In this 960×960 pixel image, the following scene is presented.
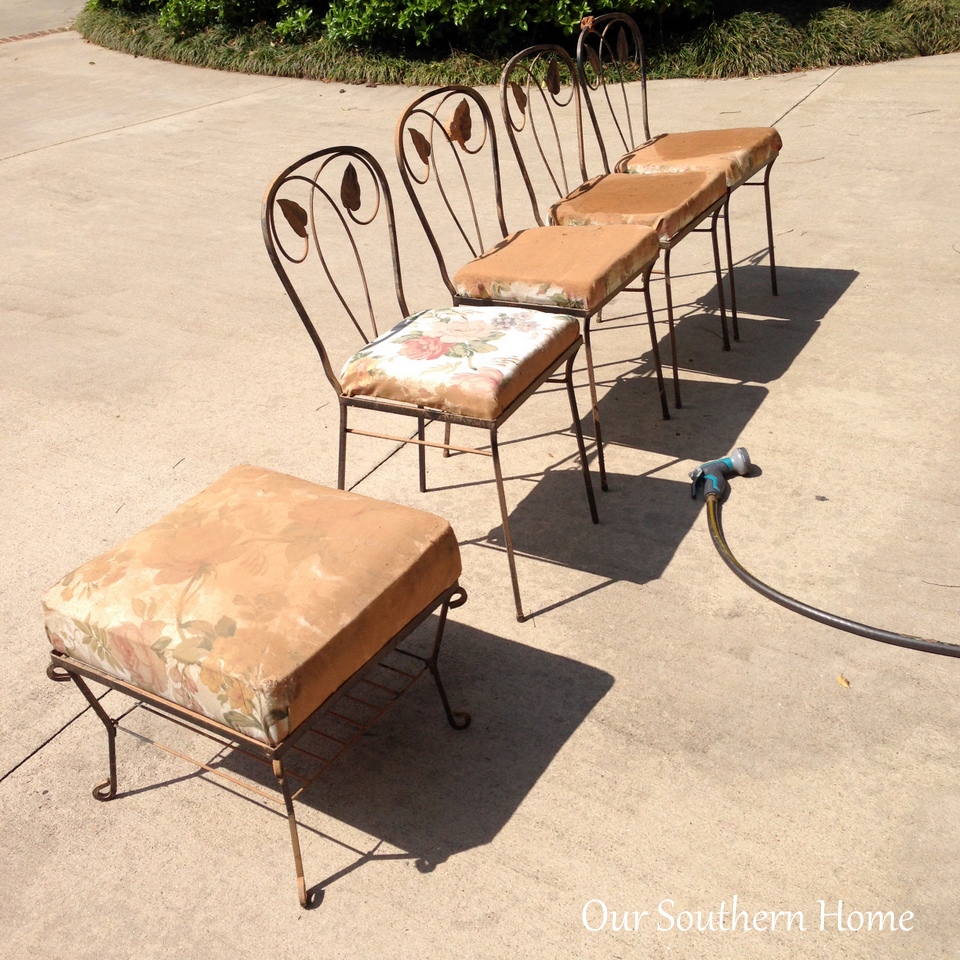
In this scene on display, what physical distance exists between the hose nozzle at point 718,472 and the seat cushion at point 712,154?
1.15 m

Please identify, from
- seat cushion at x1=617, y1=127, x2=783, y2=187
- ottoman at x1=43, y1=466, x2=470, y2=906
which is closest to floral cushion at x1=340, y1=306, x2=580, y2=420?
ottoman at x1=43, y1=466, x2=470, y2=906

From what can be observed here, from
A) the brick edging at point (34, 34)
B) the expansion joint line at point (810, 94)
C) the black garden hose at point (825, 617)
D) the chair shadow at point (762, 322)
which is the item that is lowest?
the black garden hose at point (825, 617)

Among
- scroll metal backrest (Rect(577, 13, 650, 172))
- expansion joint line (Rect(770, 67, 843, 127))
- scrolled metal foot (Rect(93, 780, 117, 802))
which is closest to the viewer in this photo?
scrolled metal foot (Rect(93, 780, 117, 802))

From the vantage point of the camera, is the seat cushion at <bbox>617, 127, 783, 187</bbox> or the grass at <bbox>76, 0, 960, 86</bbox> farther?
the grass at <bbox>76, 0, 960, 86</bbox>

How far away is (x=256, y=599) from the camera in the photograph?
1964mm

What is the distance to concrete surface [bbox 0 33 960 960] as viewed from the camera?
2004mm

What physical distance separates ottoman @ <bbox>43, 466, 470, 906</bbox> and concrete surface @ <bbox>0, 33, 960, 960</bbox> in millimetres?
238

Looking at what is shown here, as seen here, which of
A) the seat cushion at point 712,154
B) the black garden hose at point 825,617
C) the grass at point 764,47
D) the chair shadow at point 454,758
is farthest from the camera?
the grass at point 764,47

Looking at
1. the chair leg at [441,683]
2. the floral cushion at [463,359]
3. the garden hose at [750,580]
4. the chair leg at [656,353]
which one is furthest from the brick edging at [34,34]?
the chair leg at [441,683]

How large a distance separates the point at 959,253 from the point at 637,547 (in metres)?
2.44

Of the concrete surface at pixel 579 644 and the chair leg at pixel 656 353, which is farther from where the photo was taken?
the chair leg at pixel 656 353

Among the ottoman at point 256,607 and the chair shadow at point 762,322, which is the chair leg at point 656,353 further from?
the ottoman at point 256,607

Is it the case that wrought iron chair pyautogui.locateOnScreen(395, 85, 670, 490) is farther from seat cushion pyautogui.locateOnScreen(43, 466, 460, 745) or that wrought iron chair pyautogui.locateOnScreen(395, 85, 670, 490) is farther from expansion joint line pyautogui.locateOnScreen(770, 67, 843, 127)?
expansion joint line pyautogui.locateOnScreen(770, 67, 843, 127)

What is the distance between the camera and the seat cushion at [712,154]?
12.4 ft
